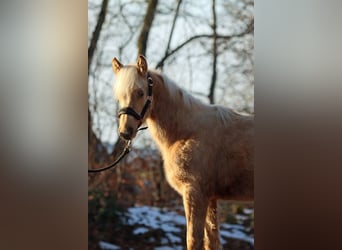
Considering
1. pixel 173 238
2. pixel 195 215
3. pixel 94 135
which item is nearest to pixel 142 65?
pixel 94 135

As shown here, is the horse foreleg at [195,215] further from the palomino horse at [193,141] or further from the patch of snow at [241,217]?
the patch of snow at [241,217]

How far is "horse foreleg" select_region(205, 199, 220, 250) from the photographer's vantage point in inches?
122

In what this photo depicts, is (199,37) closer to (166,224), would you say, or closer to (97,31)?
(97,31)

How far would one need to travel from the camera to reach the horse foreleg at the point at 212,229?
3.10 meters

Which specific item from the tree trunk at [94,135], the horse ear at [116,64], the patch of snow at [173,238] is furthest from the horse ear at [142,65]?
the patch of snow at [173,238]

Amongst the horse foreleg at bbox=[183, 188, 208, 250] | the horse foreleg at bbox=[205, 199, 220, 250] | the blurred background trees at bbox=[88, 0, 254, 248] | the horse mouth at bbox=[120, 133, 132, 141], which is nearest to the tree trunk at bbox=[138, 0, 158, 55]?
the blurred background trees at bbox=[88, 0, 254, 248]

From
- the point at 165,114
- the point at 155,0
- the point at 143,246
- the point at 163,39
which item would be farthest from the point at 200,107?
the point at 143,246

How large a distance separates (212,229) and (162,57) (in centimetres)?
113

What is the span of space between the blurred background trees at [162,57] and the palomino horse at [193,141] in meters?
0.07

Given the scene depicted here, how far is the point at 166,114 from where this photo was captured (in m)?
3.11

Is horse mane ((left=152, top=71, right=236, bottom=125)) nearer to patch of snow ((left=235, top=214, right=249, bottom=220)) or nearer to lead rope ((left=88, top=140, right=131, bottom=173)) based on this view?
lead rope ((left=88, top=140, right=131, bottom=173))
